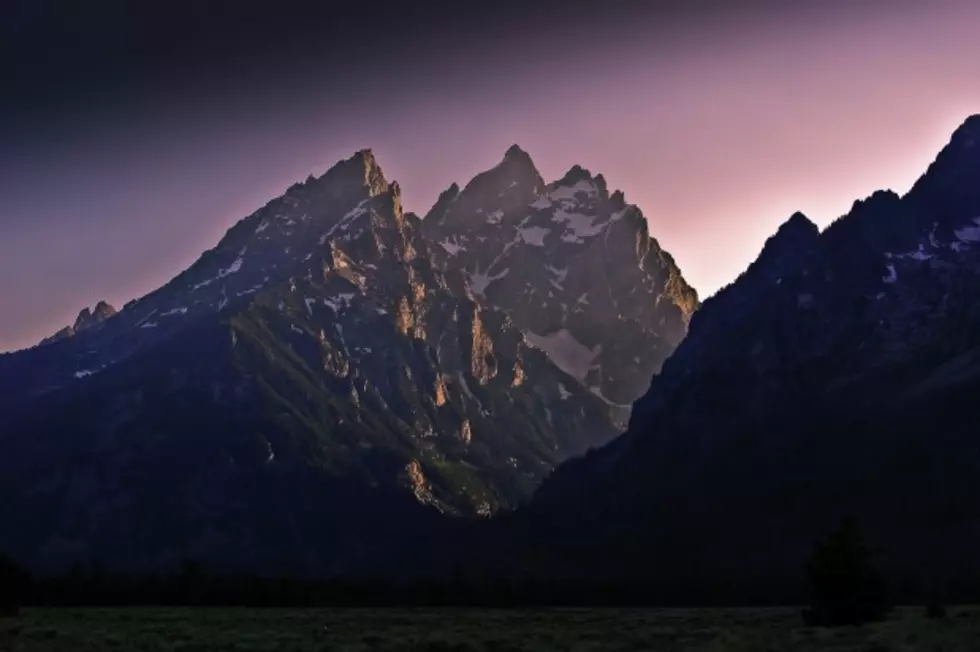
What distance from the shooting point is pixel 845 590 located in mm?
80188

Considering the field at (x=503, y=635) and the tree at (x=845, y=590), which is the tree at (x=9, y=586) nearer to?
the field at (x=503, y=635)

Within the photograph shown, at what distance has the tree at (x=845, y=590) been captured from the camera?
7975 cm

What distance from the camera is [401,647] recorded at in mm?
72438

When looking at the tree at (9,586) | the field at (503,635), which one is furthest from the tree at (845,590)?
the tree at (9,586)

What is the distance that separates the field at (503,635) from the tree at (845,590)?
1922 millimetres

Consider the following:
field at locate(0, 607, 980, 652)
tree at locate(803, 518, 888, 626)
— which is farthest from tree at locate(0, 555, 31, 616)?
tree at locate(803, 518, 888, 626)

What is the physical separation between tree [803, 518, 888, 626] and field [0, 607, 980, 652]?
192cm

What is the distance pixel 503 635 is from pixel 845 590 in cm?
2373

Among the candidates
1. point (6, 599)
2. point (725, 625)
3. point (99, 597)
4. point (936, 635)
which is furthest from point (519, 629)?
point (99, 597)

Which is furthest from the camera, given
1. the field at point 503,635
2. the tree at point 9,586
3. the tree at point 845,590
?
the tree at point 9,586

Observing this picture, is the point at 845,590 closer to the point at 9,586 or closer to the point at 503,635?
the point at 503,635

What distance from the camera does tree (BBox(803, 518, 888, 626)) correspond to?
79750mm

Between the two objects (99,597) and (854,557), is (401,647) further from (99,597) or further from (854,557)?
(99,597)

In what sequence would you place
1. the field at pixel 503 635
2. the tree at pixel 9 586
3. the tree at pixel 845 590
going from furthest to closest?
the tree at pixel 9 586 < the tree at pixel 845 590 < the field at pixel 503 635
